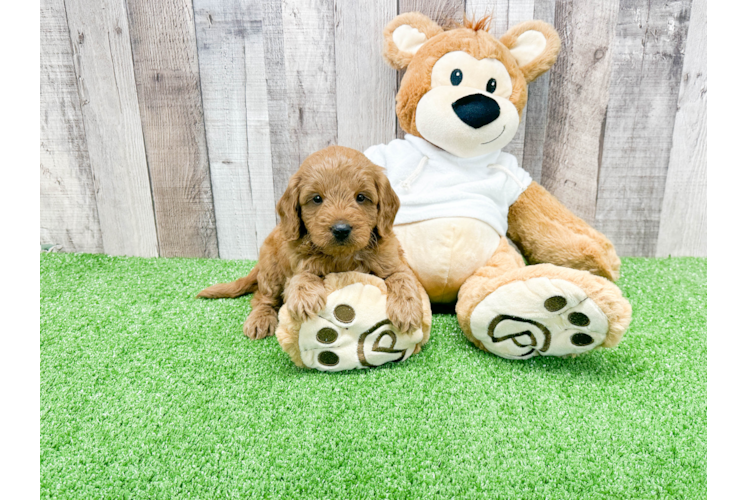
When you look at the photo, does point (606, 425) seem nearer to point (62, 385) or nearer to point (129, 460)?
point (129, 460)

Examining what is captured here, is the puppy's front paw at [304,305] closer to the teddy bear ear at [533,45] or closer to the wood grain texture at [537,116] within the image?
the teddy bear ear at [533,45]

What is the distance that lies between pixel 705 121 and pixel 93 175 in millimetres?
3488

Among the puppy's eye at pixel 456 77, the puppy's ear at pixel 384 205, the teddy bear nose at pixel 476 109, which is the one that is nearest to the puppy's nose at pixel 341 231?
the puppy's ear at pixel 384 205

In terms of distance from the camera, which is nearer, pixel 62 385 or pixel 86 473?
pixel 86 473

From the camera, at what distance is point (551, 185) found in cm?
252

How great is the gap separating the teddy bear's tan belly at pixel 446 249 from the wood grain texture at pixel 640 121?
1.04m

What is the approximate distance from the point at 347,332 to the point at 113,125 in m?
1.99

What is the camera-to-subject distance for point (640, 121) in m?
2.40

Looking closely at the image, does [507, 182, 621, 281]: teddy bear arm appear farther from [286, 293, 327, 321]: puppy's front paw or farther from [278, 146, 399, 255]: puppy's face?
[286, 293, 327, 321]: puppy's front paw

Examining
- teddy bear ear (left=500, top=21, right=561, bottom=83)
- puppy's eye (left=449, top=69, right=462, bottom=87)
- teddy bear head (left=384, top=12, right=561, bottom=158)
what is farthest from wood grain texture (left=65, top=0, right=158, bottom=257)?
teddy bear ear (left=500, top=21, right=561, bottom=83)

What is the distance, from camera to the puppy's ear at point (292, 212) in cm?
158

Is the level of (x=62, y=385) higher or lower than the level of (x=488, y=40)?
lower

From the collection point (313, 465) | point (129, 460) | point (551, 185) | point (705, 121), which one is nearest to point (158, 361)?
point (129, 460)

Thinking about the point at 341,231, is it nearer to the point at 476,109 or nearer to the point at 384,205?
the point at 384,205
